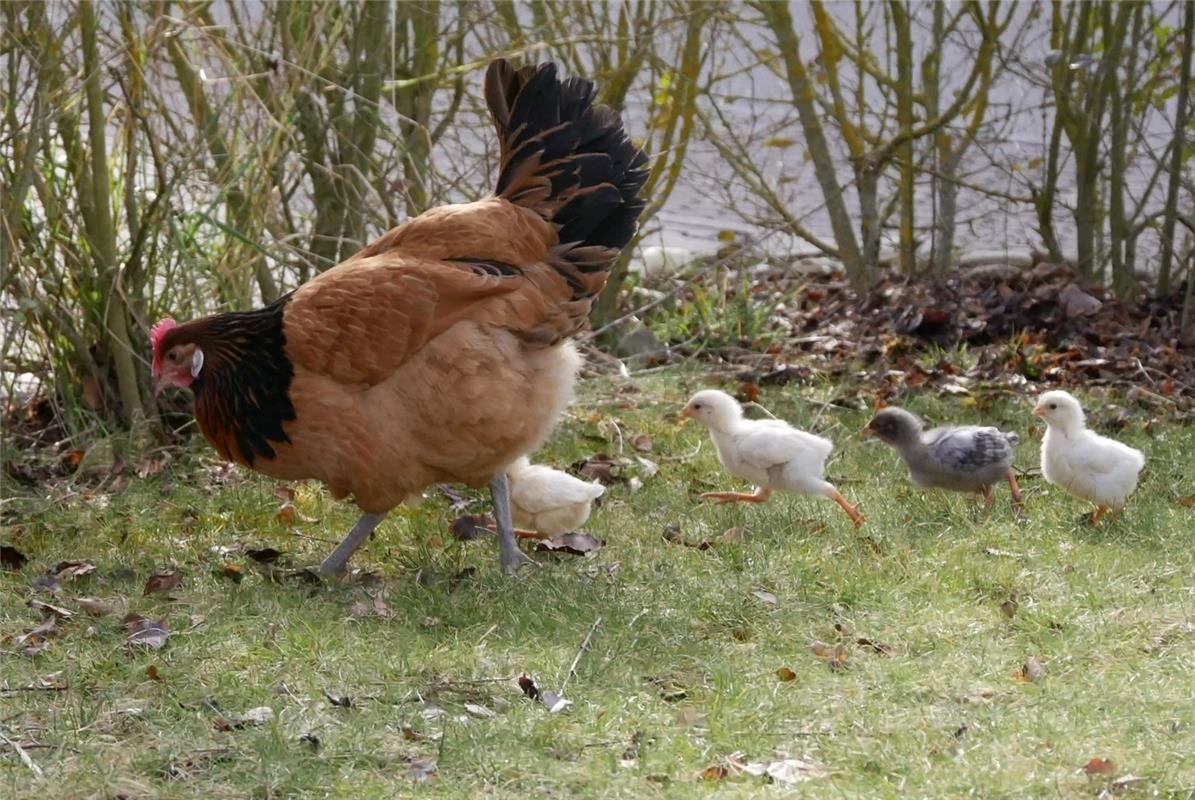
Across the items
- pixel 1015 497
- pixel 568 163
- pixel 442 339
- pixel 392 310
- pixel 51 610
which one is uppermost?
pixel 568 163

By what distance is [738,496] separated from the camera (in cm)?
623

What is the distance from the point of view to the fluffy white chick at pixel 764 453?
5.95 meters

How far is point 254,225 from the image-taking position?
7.17 m

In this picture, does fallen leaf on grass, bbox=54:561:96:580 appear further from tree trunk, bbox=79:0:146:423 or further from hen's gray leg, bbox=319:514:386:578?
tree trunk, bbox=79:0:146:423

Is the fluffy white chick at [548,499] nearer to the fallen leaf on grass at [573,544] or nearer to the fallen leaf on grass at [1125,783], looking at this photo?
the fallen leaf on grass at [573,544]

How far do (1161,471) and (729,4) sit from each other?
3505 mm

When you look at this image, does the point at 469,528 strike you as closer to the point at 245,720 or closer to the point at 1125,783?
Result: the point at 245,720

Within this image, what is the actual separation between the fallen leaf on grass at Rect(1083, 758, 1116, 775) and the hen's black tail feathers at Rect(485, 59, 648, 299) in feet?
8.65

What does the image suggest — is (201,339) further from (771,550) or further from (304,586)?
(771,550)

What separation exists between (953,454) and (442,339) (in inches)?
79.6

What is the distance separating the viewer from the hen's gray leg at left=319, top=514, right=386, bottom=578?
546 cm

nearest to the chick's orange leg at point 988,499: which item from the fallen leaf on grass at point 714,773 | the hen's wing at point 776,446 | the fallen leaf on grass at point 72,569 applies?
the hen's wing at point 776,446

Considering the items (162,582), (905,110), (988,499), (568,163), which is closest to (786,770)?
(162,582)

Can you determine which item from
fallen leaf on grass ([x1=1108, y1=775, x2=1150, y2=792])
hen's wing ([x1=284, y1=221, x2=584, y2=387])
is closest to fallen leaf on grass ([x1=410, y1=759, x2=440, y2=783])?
fallen leaf on grass ([x1=1108, y1=775, x2=1150, y2=792])
